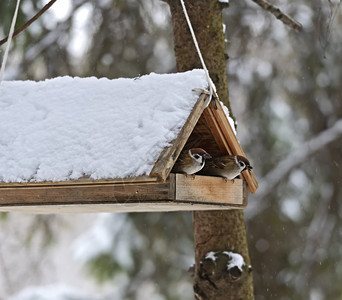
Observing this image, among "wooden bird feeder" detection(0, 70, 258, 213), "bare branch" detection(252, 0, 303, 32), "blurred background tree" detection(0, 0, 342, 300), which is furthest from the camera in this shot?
"blurred background tree" detection(0, 0, 342, 300)

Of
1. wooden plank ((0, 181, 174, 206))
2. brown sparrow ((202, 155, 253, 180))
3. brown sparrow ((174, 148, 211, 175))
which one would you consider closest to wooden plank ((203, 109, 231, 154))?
brown sparrow ((202, 155, 253, 180))

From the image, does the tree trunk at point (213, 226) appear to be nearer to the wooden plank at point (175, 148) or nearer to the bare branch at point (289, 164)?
the wooden plank at point (175, 148)

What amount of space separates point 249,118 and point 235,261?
290cm

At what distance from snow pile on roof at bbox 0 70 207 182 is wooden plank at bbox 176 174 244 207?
0.20 metres

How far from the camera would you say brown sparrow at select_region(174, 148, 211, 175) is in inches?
99.0

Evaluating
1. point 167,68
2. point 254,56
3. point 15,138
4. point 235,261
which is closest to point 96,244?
point 167,68

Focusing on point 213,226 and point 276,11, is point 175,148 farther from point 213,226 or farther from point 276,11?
point 276,11

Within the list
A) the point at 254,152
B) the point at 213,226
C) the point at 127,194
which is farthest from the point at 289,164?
the point at 127,194

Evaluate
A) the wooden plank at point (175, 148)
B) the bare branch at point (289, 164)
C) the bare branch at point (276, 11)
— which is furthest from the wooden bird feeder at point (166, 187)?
the bare branch at point (289, 164)

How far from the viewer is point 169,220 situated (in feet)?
19.9

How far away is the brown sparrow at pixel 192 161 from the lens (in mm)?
2514

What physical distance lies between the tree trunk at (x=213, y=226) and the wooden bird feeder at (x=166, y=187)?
0.66m

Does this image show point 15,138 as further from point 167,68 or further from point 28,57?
point 167,68

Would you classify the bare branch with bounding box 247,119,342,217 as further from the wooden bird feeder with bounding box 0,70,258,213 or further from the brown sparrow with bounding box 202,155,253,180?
the brown sparrow with bounding box 202,155,253,180
